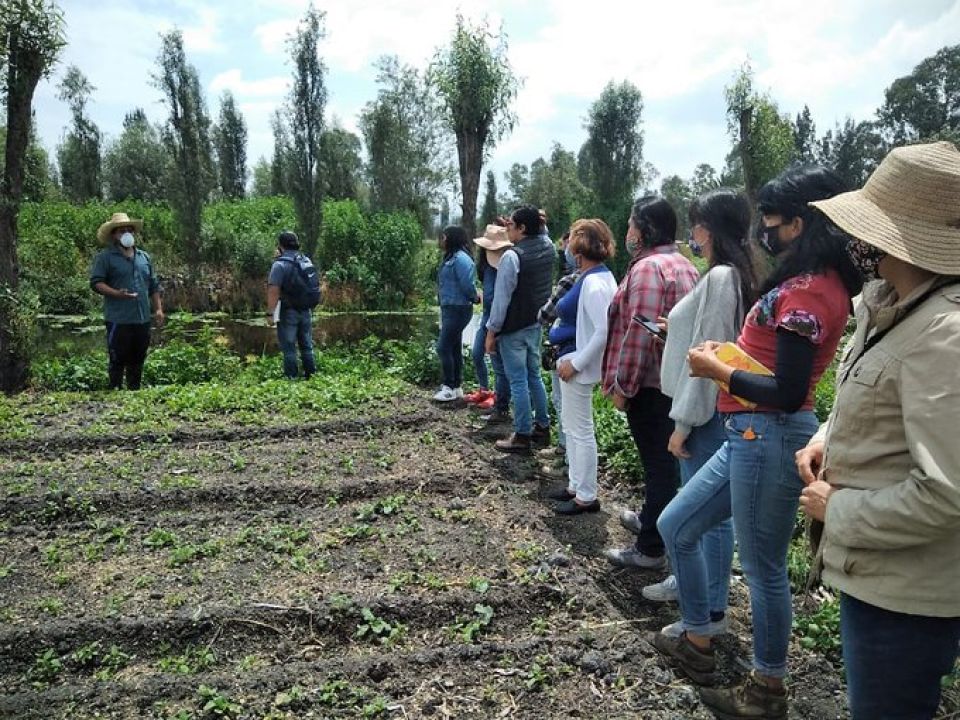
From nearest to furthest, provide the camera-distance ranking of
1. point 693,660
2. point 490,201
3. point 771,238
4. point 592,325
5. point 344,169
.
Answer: point 771,238, point 693,660, point 592,325, point 344,169, point 490,201

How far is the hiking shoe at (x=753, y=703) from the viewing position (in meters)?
2.64

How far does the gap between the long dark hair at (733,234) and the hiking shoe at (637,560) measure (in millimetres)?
1745

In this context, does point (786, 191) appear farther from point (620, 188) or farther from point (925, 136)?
point (925, 136)

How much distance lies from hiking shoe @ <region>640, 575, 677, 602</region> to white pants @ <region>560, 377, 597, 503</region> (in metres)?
1.11

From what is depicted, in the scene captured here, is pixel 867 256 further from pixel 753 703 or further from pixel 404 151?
pixel 404 151

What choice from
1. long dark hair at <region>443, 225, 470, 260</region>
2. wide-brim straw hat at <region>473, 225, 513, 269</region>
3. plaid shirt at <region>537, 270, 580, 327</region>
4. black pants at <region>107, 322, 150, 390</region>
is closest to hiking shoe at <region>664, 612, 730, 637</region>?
plaid shirt at <region>537, 270, 580, 327</region>

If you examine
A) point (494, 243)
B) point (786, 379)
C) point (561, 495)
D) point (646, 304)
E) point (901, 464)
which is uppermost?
point (494, 243)

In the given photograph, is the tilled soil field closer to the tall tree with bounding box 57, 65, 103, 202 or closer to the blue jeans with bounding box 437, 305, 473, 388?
the blue jeans with bounding box 437, 305, 473, 388

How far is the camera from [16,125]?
26.7 ft

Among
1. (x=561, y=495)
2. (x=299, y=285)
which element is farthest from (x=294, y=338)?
(x=561, y=495)

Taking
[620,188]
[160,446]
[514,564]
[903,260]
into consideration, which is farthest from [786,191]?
[620,188]

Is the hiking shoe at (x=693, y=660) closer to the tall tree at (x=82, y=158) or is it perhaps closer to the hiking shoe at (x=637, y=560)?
the hiking shoe at (x=637, y=560)

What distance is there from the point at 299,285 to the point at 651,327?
600 cm

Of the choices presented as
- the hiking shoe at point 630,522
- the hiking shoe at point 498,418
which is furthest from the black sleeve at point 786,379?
the hiking shoe at point 498,418
